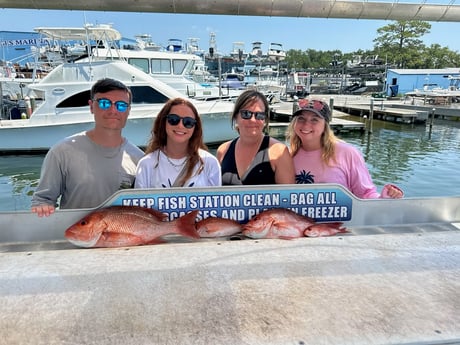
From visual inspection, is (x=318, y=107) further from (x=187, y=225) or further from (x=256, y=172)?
(x=187, y=225)

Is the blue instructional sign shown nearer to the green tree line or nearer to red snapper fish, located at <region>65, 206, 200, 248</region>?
red snapper fish, located at <region>65, 206, 200, 248</region>

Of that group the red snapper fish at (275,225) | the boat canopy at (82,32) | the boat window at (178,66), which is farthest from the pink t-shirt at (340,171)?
the boat window at (178,66)

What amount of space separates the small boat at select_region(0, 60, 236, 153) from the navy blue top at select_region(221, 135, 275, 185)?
400 inches

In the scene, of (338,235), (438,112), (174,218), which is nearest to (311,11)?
(338,235)

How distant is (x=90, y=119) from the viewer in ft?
39.4

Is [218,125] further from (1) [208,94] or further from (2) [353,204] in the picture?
(2) [353,204]

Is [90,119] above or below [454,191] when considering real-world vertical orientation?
above

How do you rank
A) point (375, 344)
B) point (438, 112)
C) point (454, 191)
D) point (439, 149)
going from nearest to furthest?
point (375, 344) → point (454, 191) → point (439, 149) → point (438, 112)

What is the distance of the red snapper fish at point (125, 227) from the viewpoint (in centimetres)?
189

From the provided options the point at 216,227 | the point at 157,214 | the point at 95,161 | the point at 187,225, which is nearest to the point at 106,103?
the point at 95,161

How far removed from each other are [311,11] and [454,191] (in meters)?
9.94

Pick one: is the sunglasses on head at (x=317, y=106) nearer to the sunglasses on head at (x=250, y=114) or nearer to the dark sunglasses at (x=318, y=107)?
the dark sunglasses at (x=318, y=107)

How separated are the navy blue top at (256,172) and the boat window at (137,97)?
10.9 meters

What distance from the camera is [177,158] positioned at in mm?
2412
